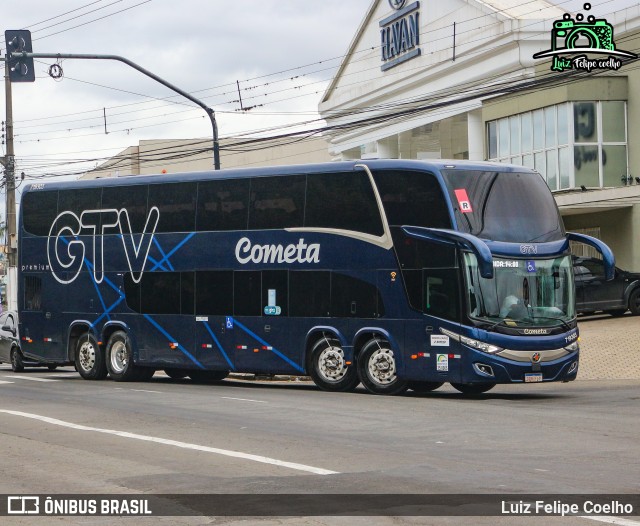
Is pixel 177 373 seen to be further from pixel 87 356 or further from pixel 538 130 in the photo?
pixel 538 130

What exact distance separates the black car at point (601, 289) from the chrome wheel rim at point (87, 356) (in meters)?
15.5

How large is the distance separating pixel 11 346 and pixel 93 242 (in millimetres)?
6630

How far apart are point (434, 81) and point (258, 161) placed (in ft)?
120

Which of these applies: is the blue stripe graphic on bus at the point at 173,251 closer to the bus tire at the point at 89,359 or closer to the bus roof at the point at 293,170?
the bus roof at the point at 293,170

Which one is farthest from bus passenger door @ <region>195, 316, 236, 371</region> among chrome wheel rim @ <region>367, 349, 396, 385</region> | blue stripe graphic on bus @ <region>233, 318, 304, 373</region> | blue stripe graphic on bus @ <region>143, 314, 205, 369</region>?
chrome wheel rim @ <region>367, 349, 396, 385</region>

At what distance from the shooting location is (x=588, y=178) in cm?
4119

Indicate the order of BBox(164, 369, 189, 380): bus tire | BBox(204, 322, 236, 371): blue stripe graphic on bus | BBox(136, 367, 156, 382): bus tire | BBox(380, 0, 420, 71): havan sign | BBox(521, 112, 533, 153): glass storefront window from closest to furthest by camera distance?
BBox(204, 322, 236, 371): blue stripe graphic on bus → BBox(136, 367, 156, 382): bus tire → BBox(164, 369, 189, 380): bus tire → BBox(521, 112, 533, 153): glass storefront window → BBox(380, 0, 420, 71): havan sign

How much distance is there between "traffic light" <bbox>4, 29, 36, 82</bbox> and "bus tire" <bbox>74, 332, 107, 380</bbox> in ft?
19.7

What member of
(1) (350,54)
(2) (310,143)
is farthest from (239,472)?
(2) (310,143)

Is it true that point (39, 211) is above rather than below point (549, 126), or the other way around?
below

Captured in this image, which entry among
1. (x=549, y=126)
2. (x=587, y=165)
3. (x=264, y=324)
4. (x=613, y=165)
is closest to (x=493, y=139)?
(x=549, y=126)

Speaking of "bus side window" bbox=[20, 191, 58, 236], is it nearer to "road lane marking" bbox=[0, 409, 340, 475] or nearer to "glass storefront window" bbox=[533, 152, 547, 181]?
"road lane marking" bbox=[0, 409, 340, 475]

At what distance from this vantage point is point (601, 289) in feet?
124

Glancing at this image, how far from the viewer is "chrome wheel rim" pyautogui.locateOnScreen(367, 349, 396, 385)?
22.5 m
